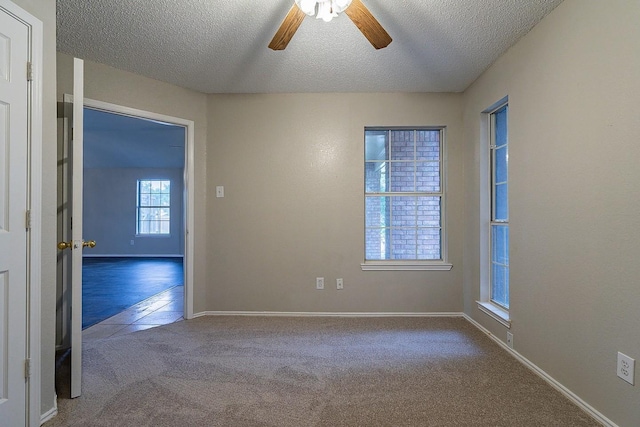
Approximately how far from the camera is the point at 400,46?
8.38 ft

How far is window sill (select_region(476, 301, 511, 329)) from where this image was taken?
2626mm

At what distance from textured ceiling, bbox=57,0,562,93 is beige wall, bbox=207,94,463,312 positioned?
0.26m

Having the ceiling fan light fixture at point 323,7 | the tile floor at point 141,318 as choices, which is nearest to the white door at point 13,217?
the ceiling fan light fixture at point 323,7

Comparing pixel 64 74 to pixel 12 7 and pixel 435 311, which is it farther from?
pixel 435 311

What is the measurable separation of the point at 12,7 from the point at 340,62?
207cm

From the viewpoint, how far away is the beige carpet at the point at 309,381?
1760 mm

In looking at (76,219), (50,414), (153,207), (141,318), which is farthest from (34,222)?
(153,207)

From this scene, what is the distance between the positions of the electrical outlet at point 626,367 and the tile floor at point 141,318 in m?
3.47

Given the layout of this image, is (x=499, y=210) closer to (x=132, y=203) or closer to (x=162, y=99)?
(x=162, y=99)

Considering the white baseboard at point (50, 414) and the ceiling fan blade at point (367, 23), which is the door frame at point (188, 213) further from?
the ceiling fan blade at point (367, 23)

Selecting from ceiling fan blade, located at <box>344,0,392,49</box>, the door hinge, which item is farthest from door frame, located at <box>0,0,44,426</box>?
ceiling fan blade, located at <box>344,0,392,49</box>

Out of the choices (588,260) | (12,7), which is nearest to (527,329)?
(588,260)

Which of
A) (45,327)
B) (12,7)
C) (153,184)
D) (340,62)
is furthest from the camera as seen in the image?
(153,184)

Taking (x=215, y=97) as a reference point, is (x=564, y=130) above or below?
below
